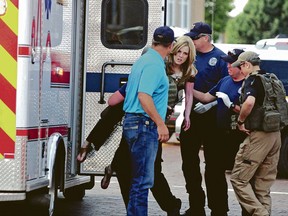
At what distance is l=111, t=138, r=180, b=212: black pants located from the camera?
9.53m

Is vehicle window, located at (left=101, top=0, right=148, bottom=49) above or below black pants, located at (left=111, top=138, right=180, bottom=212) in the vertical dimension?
above

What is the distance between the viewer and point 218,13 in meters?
79.3

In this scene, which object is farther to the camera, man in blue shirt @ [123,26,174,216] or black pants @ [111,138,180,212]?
black pants @ [111,138,180,212]

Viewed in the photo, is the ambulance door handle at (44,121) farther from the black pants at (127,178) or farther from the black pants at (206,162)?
the black pants at (206,162)

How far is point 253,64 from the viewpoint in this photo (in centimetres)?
1020

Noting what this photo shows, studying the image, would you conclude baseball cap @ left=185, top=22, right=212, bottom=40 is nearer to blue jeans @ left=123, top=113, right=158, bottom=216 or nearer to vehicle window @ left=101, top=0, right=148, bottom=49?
vehicle window @ left=101, top=0, right=148, bottom=49

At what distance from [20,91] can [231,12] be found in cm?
7428

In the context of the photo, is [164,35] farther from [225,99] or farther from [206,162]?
[206,162]

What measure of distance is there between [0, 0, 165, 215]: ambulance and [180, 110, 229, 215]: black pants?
76cm

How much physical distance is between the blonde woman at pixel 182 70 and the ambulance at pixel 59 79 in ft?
1.88

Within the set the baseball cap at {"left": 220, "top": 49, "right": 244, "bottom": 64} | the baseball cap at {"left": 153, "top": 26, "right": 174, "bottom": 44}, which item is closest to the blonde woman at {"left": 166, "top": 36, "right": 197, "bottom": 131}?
the baseball cap at {"left": 220, "top": 49, "right": 244, "bottom": 64}

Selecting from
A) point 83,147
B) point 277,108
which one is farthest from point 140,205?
point 277,108

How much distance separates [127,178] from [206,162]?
142cm

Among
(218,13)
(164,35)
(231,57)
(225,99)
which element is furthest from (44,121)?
(218,13)
